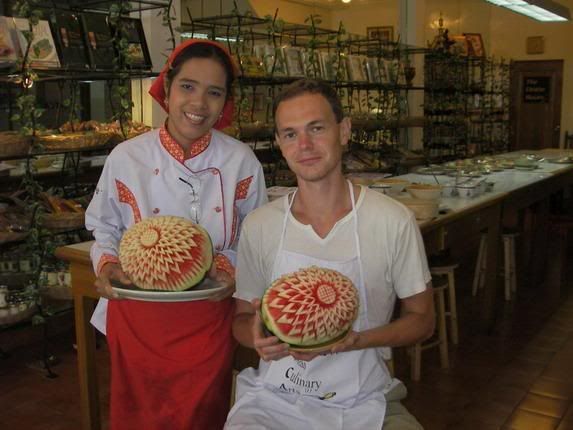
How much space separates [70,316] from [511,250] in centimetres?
303

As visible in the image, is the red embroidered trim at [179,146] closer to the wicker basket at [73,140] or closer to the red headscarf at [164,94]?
the red headscarf at [164,94]

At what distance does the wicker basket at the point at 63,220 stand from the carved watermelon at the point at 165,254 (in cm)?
212

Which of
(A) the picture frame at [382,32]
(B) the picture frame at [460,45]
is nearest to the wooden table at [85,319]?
(B) the picture frame at [460,45]

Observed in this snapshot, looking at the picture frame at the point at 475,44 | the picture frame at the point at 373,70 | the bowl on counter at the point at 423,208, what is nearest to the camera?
the bowl on counter at the point at 423,208

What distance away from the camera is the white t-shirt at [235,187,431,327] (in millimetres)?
1762

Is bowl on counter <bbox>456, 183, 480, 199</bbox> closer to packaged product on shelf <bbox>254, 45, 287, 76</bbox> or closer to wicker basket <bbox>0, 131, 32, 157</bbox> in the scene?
packaged product on shelf <bbox>254, 45, 287, 76</bbox>

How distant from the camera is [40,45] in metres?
3.66

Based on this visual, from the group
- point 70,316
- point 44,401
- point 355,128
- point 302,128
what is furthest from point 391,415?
point 355,128

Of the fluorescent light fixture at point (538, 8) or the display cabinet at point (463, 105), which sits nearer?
the fluorescent light fixture at point (538, 8)

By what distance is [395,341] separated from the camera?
5.47 ft

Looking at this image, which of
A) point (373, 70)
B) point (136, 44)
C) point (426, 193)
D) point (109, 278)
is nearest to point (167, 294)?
point (109, 278)

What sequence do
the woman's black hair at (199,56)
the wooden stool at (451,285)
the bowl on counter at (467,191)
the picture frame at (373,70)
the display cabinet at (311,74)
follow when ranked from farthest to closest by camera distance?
the picture frame at (373,70) → the display cabinet at (311,74) → the bowl on counter at (467,191) → the wooden stool at (451,285) → the woman's black hair at (199,56)

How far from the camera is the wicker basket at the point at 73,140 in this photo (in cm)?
363

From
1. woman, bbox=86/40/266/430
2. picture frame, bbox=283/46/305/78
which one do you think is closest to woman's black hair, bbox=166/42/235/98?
woman, bbox=86/40/266/430
